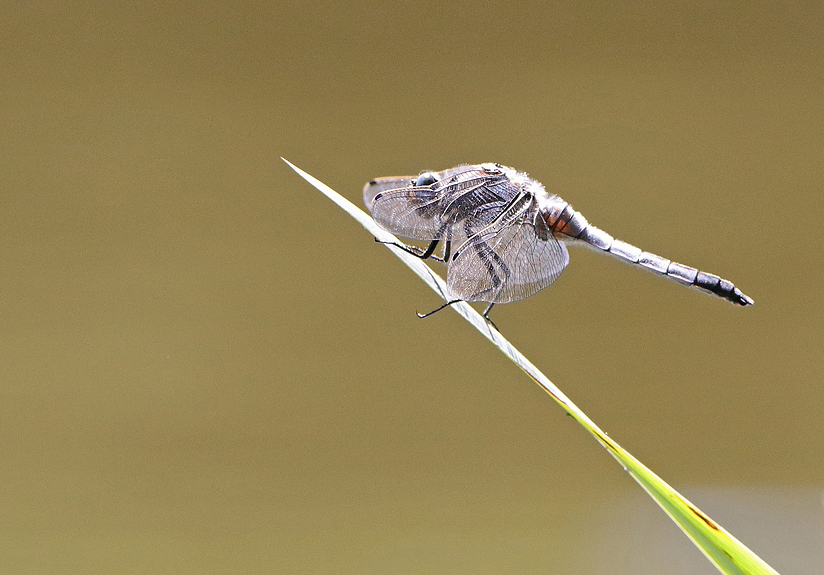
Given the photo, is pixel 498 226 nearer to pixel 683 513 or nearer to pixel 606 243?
pixel 606 243

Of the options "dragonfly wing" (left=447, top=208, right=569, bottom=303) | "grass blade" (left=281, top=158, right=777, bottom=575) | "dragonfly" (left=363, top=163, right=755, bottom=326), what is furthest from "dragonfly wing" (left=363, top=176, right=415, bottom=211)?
"grass blade" (left=281, top=158, right=777, bottom=575)

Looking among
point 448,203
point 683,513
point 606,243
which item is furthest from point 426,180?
point 683,513

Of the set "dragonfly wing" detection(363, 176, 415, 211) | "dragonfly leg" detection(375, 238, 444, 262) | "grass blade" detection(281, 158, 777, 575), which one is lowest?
"grass blade" detection(281, 158, 777, 575)

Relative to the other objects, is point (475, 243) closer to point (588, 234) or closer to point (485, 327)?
point (588, 234)

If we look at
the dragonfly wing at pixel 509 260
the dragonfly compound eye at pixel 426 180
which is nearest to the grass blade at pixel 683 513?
the dragonfly wing at pixel 509 260

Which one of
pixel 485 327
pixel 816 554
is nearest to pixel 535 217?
pixel 485 327

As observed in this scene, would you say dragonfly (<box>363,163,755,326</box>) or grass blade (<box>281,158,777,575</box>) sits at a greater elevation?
dragonfly (<box>363,163,755,326</box>)

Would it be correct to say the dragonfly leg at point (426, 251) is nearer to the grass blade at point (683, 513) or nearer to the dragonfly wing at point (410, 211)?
the dragonfly wing at point (410, 211)

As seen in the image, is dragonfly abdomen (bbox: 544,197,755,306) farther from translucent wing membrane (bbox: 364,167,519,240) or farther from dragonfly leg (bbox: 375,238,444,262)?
dragonfly leg (bbox: 375,238,444,262)
